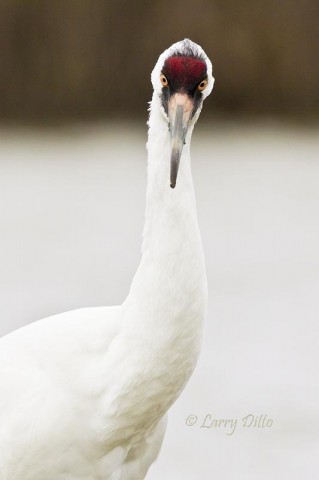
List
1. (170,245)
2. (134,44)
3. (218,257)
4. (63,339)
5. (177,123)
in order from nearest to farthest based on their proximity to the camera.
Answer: (177,123)
(170,245)
(63,339)
(218,257)
(134,44)

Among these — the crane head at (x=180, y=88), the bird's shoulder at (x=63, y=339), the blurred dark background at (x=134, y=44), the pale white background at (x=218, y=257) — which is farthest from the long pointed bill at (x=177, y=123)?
the blurred dark background at (x=134, y=44)

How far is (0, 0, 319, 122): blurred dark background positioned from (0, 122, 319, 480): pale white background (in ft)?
2.79

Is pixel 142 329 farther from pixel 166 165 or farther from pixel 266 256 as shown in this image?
pixel 266 256

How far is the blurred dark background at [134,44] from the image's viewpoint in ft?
43.4

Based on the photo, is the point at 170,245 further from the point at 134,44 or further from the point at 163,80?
the point at 134,44

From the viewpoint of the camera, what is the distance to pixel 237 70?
13.6 m

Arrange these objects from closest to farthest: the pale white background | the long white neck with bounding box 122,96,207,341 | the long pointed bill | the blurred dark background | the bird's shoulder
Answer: the long pointed bill < the long white neck with bounding box 122,96,207,341 < the bird's shoulder < the pale white background < the blurred dark background

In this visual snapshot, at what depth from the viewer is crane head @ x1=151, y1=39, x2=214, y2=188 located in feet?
13.9

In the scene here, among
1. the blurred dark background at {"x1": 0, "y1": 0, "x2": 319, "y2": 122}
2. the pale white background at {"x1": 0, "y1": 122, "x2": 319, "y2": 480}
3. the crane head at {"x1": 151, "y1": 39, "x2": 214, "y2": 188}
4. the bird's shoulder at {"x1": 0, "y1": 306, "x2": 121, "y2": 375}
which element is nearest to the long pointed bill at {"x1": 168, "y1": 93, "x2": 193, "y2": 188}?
the crane head at {"x1": 151, "y1": 39, "x2": 214, "y2": 188}

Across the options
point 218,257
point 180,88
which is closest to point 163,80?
point 180,88

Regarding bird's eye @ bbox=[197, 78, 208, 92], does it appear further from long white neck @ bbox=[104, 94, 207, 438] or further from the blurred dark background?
the blurred dark background

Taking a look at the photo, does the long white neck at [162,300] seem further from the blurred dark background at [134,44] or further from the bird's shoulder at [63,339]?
the blurred dark background at [134,44]

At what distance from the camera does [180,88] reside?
14.0 feet

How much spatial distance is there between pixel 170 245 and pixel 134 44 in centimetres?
923
